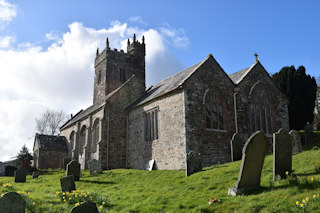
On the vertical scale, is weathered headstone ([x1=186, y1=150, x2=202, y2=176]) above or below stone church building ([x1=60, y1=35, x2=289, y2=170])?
below

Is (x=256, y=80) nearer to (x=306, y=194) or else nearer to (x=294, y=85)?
(x=294, y=85)

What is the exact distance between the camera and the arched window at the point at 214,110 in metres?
19.1

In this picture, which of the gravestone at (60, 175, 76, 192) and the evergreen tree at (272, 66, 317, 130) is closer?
the gravestone at (60, 175, 76, 192)

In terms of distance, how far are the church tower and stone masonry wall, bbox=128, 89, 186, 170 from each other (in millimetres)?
13743

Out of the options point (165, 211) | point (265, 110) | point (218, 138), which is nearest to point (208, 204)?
point (165, 211)

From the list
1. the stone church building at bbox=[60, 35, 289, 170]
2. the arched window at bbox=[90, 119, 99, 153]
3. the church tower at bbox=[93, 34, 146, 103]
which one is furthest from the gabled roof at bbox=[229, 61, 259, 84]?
the church tower at bbox=[93, 34, 146, 103]

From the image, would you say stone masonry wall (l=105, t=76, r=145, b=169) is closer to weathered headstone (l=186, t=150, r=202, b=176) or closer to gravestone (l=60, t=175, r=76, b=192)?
weathered headstone (l=186, t=150, r=202, b=176)

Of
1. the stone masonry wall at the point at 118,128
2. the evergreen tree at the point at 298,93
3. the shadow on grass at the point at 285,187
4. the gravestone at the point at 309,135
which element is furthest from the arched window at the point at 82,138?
the shadow on grass at the point at 285,187

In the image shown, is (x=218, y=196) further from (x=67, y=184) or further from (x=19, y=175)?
(x=19, y=175)

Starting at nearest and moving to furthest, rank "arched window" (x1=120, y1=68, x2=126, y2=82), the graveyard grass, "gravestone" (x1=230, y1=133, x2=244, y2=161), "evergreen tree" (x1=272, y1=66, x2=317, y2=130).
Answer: the graveyard grass, "gravestone" (x1=230, y1=133, x2=244, y2=161), "evergreen tree" (x1=272, y1=66, x2=317, y2=130), "arched window" (x1=120, y1=68, x2=126, y2=82)

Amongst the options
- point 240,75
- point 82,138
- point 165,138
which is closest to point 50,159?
point 82,138

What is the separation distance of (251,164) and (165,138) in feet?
35.4

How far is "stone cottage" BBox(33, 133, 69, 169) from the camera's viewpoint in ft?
103

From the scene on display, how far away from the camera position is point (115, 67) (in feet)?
119
